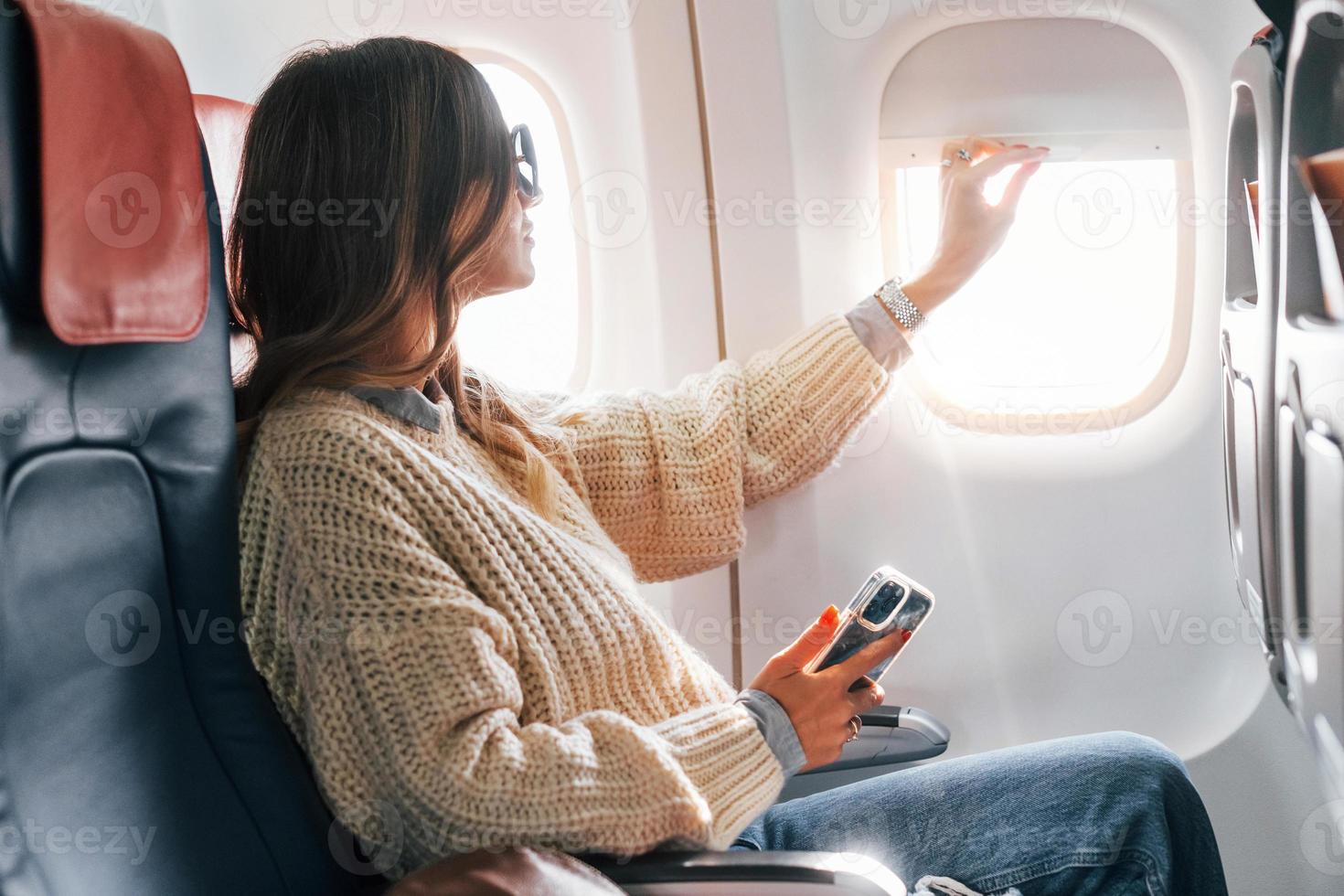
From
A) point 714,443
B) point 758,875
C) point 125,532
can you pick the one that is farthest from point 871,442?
point 125,532

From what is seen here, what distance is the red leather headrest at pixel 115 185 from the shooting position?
32.5 inches

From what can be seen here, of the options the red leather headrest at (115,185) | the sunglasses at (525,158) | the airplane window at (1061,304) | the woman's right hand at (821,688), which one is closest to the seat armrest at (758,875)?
the woman's right hand at (821,688)

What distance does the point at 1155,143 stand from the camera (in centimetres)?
175

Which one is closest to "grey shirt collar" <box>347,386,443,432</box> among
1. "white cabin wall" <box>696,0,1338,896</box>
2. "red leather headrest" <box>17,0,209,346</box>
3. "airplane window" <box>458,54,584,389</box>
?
"red leather headrest" <box>17,0,209,346</box>

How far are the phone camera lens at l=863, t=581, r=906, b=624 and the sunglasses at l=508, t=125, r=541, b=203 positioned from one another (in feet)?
2.12

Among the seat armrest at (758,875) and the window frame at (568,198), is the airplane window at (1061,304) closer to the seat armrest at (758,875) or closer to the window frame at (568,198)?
the window frame at (568,198)

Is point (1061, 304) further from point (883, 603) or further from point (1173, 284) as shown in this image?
point (883, 603)

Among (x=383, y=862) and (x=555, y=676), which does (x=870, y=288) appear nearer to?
(x=555, y=676)

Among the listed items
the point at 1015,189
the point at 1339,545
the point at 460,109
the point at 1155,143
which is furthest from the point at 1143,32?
the point at 460,109

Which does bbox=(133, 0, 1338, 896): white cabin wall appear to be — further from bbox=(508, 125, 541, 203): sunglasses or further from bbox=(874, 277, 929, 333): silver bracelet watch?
bbox=(508, 125, 541, 203): sunglasses

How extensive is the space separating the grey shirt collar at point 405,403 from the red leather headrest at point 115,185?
10.5 inches

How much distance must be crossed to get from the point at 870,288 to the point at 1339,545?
84 centimetres

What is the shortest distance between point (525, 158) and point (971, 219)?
0.72 m

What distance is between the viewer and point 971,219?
1671 mm
